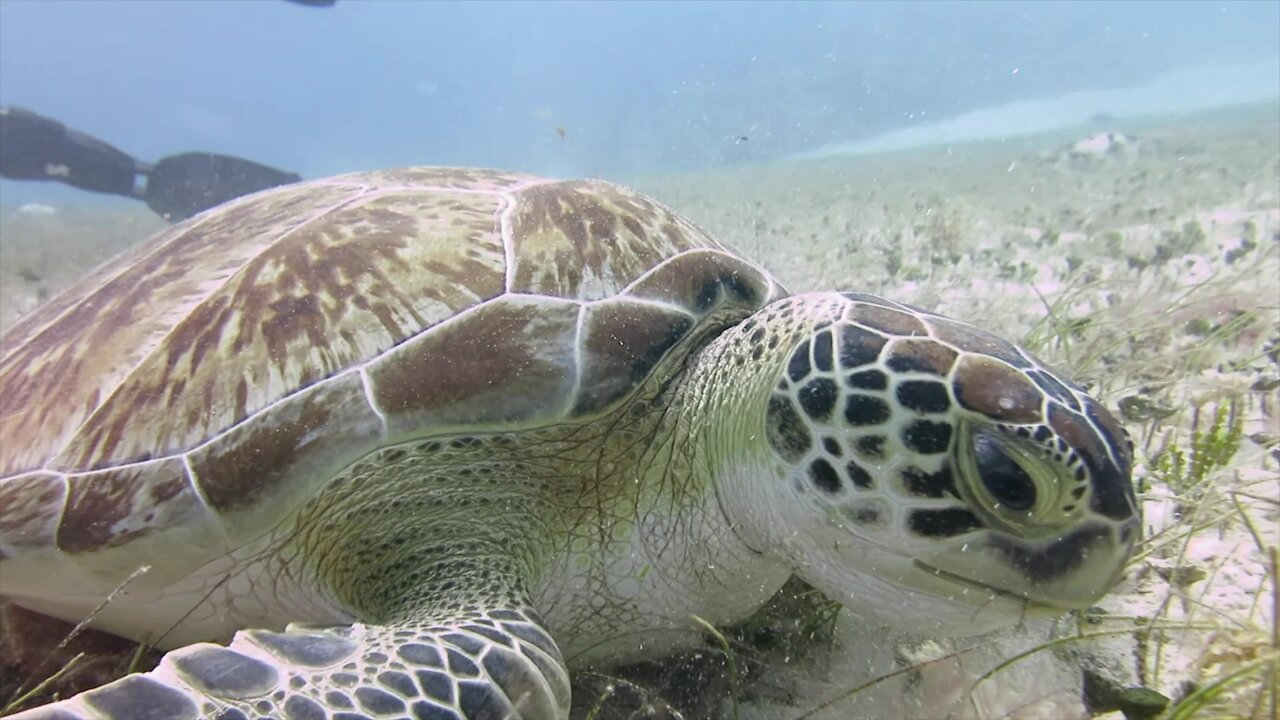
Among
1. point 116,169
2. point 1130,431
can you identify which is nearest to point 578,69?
point 116,169

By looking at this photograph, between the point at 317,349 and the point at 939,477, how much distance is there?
4.03 ft

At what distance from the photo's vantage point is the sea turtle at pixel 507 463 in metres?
1.16

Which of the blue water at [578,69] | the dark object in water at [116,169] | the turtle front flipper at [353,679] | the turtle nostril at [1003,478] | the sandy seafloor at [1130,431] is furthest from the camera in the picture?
the blue water at [578,69]

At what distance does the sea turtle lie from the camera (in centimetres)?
116

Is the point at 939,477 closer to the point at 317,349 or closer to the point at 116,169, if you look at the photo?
the point at 317,349

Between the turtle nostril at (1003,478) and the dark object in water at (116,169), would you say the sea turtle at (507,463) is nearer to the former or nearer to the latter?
the turtle nostril at (1003,478)

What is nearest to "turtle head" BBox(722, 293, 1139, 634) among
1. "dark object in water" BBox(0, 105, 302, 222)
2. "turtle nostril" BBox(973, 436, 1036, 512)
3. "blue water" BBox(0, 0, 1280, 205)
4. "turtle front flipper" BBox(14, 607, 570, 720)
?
"turtle nostril" BBox(973, 436, 1036, 512)

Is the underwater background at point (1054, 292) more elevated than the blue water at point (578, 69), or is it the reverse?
the blue water at point (578, 69)

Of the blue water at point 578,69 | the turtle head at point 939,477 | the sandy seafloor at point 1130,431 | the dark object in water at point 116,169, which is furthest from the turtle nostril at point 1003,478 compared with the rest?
the blue water at point 578,69

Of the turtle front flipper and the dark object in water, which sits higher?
the dark object in water

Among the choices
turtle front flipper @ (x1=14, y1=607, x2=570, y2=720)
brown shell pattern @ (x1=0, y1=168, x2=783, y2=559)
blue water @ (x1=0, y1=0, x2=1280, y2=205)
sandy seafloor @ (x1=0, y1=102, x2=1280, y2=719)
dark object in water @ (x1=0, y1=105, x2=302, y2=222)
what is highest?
blue water @ (x1=0, y1=0, x2=1280, y2=205)

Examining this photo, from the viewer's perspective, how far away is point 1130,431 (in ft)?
7.45

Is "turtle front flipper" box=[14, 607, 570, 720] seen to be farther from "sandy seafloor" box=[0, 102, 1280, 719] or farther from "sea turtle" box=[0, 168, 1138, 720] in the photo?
"sandy seafloor" box=[0, 102, 1280, 719]

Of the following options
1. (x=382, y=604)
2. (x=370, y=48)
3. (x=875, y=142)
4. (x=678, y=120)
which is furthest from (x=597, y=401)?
(x=370, y=48)
